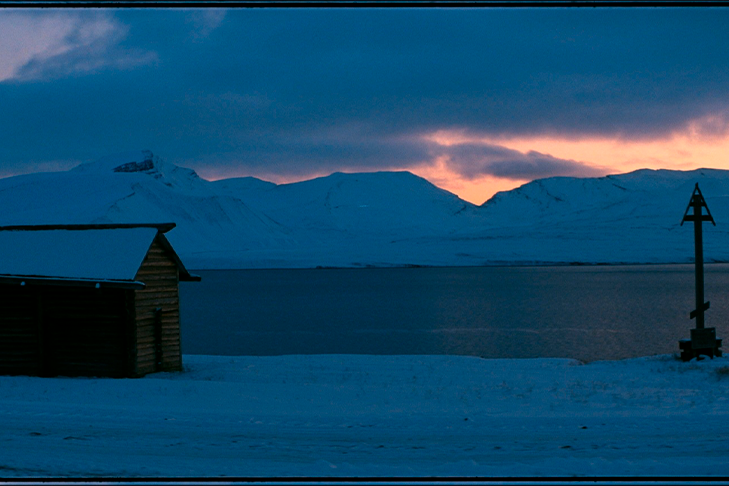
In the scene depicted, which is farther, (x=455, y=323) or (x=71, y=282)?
(x=455, y=323)

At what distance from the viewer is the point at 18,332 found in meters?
20.8

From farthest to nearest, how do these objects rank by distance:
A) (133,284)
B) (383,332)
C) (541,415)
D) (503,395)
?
(383,332), (133,284), (503,395), (541,415)

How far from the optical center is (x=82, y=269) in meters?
20.3

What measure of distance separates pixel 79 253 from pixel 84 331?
7.94 ft

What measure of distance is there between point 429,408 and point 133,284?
32.8ft

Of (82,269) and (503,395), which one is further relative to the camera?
(82,269)

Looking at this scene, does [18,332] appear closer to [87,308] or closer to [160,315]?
[87,308]

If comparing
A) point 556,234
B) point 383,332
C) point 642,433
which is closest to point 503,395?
point 642,433

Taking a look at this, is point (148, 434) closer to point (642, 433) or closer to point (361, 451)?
point (361, 451)

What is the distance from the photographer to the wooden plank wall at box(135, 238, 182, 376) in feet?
67.3

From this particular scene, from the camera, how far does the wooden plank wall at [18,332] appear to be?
20.6 meters

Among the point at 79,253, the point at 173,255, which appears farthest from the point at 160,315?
the point at 79,253

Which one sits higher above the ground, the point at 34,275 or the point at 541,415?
the point at 34,275

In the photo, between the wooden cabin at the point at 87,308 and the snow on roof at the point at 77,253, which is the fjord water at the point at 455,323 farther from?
the wooden cabin at the point at 87,308
